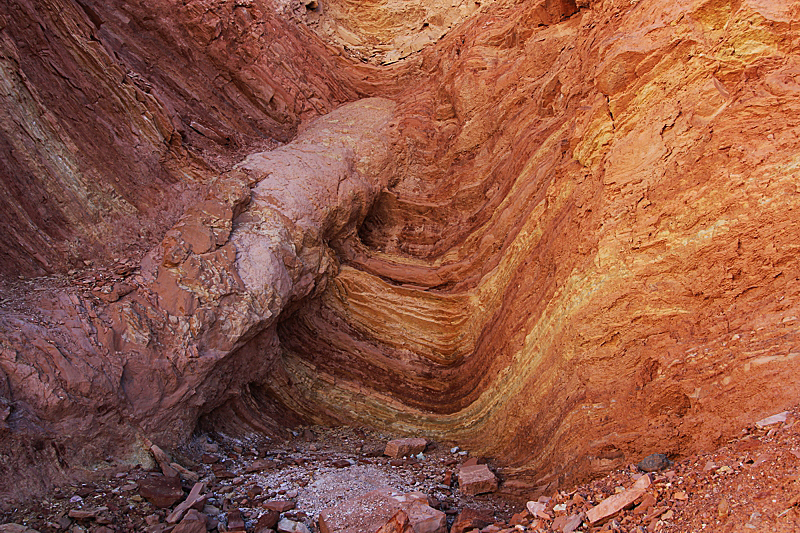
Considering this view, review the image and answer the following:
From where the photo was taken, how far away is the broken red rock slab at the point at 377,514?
4.81 meters

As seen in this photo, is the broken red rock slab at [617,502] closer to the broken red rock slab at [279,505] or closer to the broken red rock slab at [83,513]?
the broken red rock slab at [279,505]

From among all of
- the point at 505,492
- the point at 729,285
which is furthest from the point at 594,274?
the point at 505,492

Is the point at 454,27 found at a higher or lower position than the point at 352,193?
higher

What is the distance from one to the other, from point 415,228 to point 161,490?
5.15m

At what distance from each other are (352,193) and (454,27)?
4168 mm

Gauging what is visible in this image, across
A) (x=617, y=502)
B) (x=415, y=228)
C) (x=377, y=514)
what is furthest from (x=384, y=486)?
(x=415, y=228)

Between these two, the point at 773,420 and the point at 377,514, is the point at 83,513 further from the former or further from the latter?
the point at 773,420

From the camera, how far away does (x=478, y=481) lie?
5832 mm

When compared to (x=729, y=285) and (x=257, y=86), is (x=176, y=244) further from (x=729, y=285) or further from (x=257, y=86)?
(x=729, y=285)

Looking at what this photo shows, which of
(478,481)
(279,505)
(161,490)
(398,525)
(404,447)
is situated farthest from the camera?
(404,447)

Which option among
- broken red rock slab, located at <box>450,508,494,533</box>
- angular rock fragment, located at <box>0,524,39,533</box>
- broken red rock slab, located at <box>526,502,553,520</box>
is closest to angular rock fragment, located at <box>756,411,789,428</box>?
broken red rock slab, located at <box>526,502,553,520</box>

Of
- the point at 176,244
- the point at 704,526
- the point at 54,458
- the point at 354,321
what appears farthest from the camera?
the point at 354,321

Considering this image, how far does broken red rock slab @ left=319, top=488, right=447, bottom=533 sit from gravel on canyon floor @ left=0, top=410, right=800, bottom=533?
0.09m

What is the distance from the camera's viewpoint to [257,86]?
9273 millimetres
